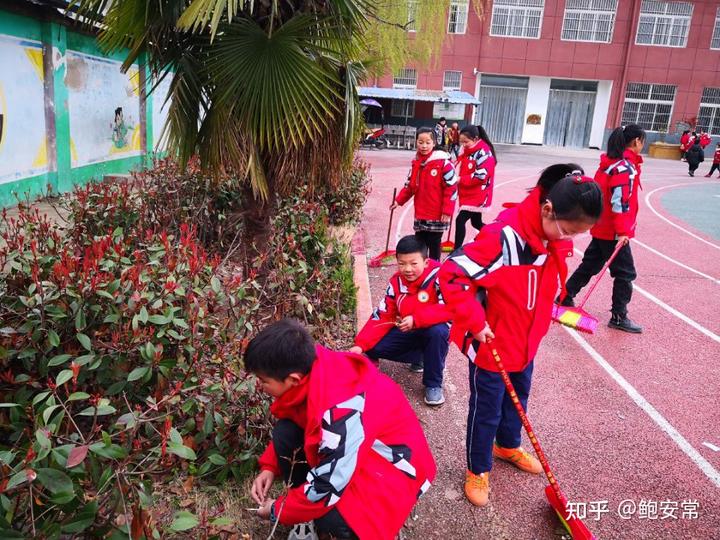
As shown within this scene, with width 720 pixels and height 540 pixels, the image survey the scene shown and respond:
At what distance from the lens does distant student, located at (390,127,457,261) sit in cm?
567

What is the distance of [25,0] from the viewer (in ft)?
24.6

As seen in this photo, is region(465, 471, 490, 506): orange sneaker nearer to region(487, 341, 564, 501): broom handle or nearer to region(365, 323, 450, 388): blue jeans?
region(487, 341, 564, 501): broom handle

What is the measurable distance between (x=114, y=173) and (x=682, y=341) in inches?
381

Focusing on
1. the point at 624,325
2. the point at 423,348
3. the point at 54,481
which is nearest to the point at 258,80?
the point at 423,348

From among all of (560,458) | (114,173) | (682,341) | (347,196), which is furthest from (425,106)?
(560,458)

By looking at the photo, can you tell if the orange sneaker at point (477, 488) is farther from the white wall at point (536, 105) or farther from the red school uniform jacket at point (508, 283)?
the white wall at point (536, 105)

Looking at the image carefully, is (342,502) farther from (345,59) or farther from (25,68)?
(25,68)

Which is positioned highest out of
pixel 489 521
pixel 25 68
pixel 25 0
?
pixel 25 0

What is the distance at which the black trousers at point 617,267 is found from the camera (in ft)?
16.2

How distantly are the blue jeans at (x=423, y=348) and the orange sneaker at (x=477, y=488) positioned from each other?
844 mm

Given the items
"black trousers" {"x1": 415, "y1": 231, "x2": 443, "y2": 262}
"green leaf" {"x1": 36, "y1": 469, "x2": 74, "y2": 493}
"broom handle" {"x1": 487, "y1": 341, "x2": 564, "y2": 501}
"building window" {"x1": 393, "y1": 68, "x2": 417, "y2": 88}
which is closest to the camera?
"green leaf" {"x1": 36, "y1": 469, "x2": 74, "y2": 493}

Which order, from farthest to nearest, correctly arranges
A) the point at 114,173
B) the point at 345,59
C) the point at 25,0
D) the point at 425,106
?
the point at 425,106 < the point at 114,173 < the point at 25,0 < the point at 345,59

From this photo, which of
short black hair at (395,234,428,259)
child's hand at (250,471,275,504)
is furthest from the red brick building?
child's hand at (250,471,275,504)

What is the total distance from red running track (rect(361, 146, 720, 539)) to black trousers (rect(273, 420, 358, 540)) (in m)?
0.56
